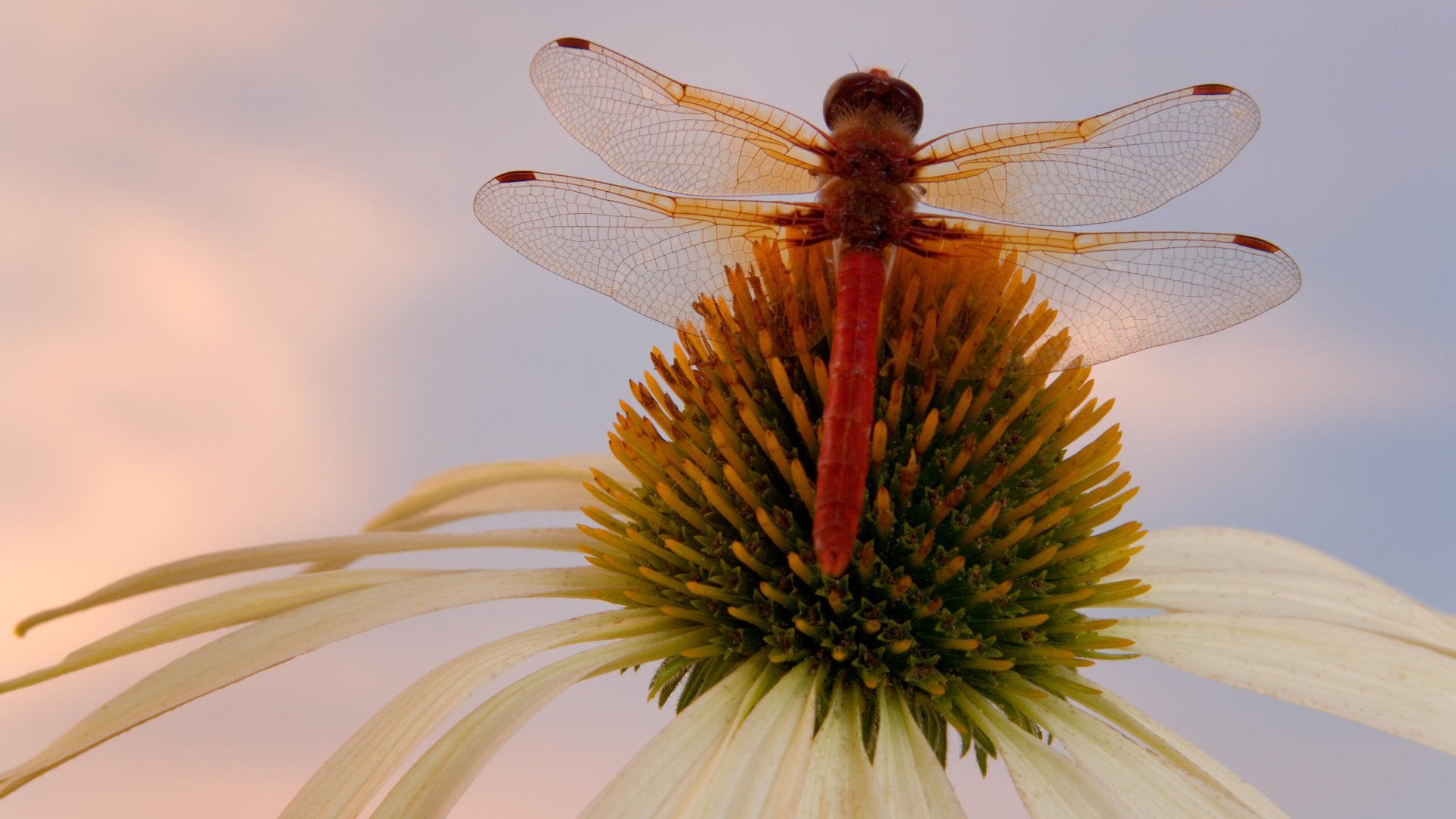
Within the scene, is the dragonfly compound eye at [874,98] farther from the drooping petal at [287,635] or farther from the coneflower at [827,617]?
the drooping petal at [287,635]

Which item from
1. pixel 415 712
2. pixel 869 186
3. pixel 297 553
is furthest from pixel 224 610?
pixel 869 186

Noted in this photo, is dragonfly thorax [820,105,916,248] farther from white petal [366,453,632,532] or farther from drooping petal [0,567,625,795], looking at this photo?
white petal [366,453,632,532]

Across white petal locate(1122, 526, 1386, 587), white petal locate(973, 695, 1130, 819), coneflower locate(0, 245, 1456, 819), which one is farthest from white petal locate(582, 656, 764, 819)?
white petal locate(1122, 526, 1386, 587)

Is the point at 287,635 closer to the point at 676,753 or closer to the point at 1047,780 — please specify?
the point at 676,753

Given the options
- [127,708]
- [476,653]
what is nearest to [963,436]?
[476,653]

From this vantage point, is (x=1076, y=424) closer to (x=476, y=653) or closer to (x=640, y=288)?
(x=640, y=288)
